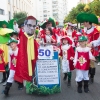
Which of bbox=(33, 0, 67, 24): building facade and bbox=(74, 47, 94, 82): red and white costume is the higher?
bbox=(33, 0, 67, 24): building facade

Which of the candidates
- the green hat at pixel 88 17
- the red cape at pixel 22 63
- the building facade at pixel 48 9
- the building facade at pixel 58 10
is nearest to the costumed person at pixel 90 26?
the green hat at pixel 88 17

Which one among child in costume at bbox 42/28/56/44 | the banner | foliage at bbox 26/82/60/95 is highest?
child in costume at bbox 42/28/56/44

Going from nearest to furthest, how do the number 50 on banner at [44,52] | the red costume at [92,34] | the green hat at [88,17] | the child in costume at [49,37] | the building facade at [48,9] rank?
the number 50 on banner at [44,52]
the green hat at [88,17]
the red costume at [92,34]
the child in costume at [49,37]
the building facade at [48,9]

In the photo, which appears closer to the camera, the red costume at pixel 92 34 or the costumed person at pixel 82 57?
the costumed person at pixel 82 57

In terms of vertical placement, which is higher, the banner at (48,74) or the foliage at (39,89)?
the banner at (48,74)

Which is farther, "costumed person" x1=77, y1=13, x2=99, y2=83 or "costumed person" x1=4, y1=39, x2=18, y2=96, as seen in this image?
"costumed person" x1=77, y1=13, x2=99, y2=83

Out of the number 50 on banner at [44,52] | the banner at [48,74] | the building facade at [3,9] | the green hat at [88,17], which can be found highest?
the building facade at [3,9]

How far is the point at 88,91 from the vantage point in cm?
612

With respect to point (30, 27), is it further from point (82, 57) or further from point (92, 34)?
point (92, 34)

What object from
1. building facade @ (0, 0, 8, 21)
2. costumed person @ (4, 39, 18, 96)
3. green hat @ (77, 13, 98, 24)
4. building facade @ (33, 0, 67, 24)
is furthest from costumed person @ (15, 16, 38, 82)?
building facade @ (33, 0, 67, 24)

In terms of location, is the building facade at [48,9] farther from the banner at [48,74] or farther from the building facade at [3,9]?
the banner at [48,74]

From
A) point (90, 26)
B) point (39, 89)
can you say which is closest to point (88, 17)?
point (90, 26)

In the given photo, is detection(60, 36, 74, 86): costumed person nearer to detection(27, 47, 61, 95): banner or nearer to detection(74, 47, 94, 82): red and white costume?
detection(74, 47, 94, 82): red and white costume

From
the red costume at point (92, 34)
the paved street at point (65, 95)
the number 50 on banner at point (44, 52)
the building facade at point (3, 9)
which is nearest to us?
the paved street at point (65, 95)
